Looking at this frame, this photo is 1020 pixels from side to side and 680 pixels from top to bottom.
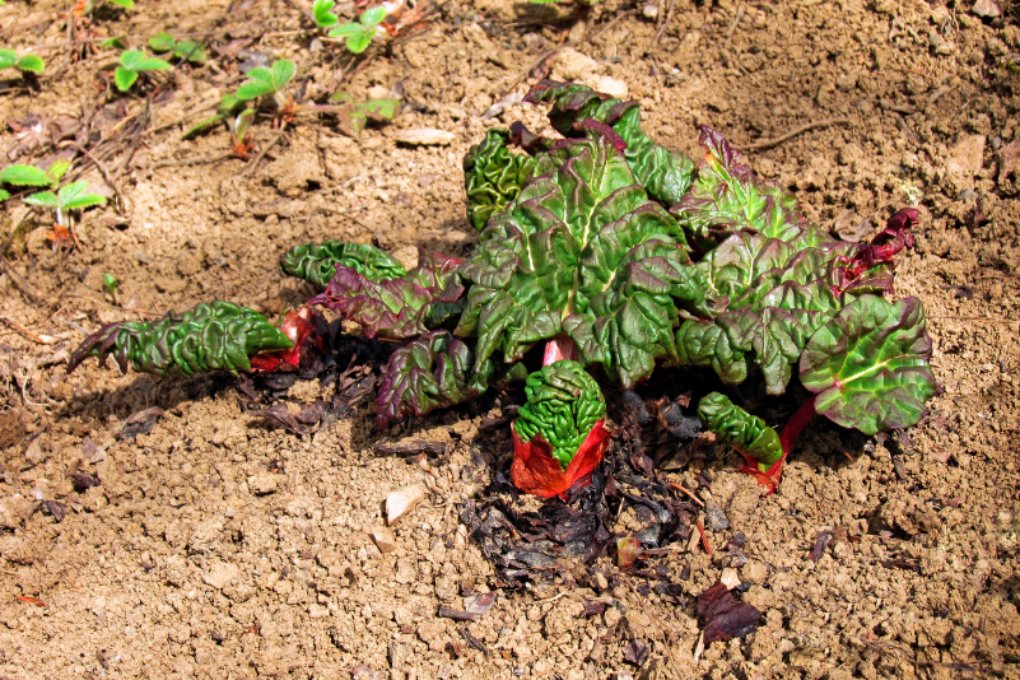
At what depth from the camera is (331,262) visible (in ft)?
12.1

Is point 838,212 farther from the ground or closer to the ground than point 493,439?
farther from the ground

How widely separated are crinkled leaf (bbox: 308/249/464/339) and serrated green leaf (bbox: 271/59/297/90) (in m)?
1.76

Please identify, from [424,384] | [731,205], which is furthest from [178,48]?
[731,205]

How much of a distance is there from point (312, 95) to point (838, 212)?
3203 mm

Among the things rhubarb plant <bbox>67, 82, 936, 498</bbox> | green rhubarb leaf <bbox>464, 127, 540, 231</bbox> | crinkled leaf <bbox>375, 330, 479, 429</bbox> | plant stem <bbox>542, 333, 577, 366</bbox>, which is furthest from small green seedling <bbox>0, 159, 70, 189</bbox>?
plant stem <bbox>542, 333, 577, 366</bbox>

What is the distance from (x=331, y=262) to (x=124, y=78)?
2.44m

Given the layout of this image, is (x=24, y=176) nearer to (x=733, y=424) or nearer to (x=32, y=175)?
(x=32, y=175)

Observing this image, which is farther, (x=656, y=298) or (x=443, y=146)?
(x=443, y=146)

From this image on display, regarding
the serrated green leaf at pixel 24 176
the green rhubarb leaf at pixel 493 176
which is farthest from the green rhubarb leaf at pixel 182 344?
the serrated green leaf at pixel 24 176

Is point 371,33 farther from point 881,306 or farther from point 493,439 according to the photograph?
point 881,306

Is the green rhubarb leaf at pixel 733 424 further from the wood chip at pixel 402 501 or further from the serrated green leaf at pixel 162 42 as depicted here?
the serrated green leaf at pixel 162 42

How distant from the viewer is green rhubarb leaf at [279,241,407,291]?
369 centimetres

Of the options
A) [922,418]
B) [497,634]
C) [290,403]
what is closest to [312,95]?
[290,403]

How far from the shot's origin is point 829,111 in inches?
166
